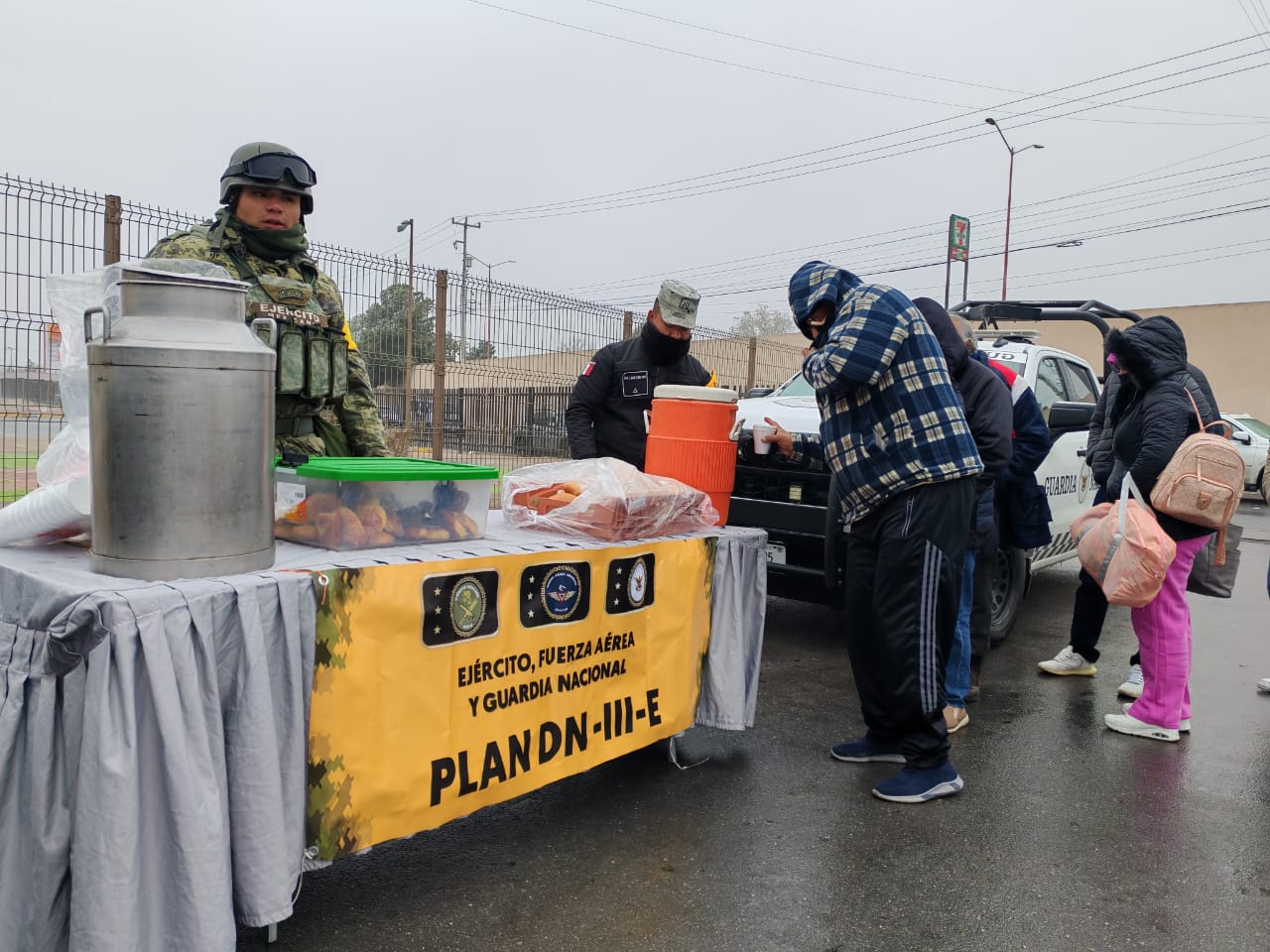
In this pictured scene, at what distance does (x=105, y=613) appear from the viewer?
1.79 meters

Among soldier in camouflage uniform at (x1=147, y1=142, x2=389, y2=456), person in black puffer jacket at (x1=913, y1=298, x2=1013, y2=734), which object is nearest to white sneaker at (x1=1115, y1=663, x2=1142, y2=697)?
person in black puffer jacket at (x1=913, y1=298, x2=1013, y2=734)

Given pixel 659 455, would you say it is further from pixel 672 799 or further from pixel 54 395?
pixel 54 395

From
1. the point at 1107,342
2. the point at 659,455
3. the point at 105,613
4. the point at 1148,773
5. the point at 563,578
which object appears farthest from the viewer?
the point at 1107,342

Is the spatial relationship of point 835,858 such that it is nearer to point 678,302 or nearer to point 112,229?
point 678,302

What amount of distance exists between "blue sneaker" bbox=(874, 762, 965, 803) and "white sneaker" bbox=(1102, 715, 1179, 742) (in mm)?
1234

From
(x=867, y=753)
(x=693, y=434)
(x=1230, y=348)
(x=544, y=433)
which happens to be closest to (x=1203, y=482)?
(x=867, y=753)

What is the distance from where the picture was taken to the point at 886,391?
3.20 meters

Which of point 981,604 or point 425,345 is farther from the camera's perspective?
point 425,345

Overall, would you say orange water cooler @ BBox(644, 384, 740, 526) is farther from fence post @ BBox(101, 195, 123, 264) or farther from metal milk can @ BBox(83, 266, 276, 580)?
fence post @ BBox(101, 195, 123, 264)

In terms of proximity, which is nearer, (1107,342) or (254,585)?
(254,585)

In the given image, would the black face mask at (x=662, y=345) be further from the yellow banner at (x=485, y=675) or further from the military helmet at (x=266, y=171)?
the military helmet at (x=266, y=171)

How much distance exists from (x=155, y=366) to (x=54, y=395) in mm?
4349

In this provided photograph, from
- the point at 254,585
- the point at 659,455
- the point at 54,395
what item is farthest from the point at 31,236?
the point at 254,585

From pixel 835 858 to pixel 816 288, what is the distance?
191 centimetres
